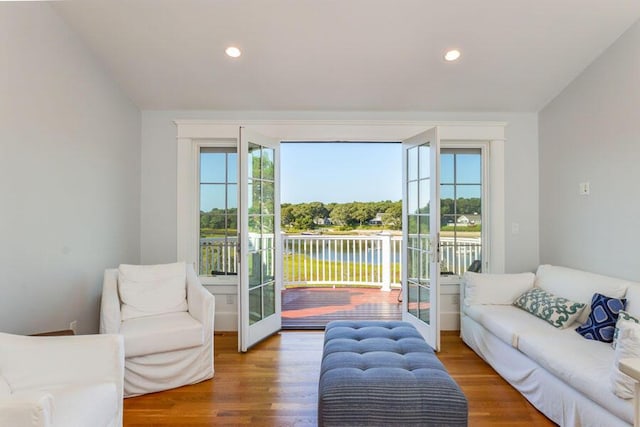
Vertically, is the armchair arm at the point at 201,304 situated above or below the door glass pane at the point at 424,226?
below

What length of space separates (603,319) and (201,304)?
2.83m

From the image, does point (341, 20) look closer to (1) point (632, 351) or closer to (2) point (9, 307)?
(1) point (632, 351)

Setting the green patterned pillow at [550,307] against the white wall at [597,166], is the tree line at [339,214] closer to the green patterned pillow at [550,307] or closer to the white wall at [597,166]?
the white wall at [597,166]

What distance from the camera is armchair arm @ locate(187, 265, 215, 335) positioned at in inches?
101

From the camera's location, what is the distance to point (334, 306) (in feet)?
14.9

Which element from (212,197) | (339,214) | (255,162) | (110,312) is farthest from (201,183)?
(339,214)

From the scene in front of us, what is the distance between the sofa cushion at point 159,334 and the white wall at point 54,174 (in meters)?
0.59

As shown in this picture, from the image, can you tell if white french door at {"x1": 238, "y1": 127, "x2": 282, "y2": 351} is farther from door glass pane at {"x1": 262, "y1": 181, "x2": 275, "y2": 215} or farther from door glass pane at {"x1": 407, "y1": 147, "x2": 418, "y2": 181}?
door glass pane at {"x1": 407, "y1": 147, "x2": 418, "y2": 181}

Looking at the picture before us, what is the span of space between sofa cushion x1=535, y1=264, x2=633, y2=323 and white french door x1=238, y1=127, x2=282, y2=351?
2.55 m

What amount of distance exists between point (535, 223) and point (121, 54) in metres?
4.31

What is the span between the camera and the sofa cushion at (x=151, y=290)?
270 centimetres

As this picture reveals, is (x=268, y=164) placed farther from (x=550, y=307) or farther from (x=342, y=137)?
(x=550, y=307)

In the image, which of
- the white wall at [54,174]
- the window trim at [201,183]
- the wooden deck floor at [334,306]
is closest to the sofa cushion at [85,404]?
the white wall at [54,174]

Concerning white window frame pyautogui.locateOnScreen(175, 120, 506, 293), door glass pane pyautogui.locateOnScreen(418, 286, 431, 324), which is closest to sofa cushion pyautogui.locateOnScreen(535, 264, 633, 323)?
white window frame pyautogui.locateOnScreen(175, 120, 506, 293)
